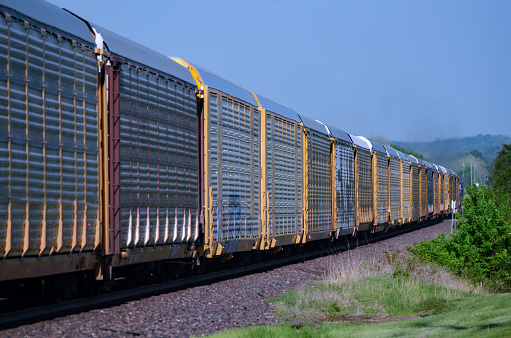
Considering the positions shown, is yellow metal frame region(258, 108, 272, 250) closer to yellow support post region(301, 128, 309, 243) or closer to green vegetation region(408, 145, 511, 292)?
yellow support post region(301, 128, 309, 243)

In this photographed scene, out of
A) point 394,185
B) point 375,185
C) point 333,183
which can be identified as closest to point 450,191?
point 394,185

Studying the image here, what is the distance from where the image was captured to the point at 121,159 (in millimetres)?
10961

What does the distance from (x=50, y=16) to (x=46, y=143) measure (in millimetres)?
1796

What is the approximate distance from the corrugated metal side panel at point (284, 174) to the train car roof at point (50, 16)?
9168 mm

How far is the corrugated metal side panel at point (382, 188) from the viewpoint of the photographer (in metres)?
34.5

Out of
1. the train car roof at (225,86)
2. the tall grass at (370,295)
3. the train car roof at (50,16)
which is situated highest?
the train car roof at (225,86)

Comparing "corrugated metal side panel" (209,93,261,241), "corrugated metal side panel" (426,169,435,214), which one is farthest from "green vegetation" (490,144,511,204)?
"corrugated metal side panel" (209,93,261,241)

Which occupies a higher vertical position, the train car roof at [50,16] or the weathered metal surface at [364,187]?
the train car roof at [50,16]

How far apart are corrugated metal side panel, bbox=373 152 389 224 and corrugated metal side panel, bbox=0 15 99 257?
2564 cm

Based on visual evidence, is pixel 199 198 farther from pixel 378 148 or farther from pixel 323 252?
pixel 378 148

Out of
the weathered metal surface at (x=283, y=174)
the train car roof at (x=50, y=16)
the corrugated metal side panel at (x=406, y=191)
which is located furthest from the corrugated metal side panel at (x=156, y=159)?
the corrugated metal side panel at (x=406, y=191)

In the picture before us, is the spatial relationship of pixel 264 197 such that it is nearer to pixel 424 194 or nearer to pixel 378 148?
pixel 378 148

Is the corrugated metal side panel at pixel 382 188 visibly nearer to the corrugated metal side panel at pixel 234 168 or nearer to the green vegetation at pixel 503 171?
the corrugated metal side panel at pixel 234 168

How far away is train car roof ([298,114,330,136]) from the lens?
2330 cm
